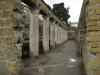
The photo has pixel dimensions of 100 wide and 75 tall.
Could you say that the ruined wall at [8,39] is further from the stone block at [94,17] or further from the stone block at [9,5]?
the stone block at [94,17]

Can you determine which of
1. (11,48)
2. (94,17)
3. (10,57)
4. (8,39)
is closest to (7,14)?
(8,39)

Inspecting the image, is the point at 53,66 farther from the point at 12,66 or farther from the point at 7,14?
the point at 7,14

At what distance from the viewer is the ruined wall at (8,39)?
10.9 ft

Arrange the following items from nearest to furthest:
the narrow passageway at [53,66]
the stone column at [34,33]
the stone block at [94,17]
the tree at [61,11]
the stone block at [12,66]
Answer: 1. the stone block at [94,17]
2. the stone block at [12,66]
3. the narrow passageway at [53,66]
4. the stone column at [34,33]
5. the tree at [61,11]

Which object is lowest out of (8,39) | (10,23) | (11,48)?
(11,48)

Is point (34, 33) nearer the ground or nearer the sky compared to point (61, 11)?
nearer the ground

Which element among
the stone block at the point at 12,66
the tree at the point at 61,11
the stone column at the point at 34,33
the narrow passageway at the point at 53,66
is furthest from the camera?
the tree at the point at 61,11

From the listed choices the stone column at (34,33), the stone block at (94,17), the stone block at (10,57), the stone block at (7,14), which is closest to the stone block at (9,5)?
the stone block at (7,14)

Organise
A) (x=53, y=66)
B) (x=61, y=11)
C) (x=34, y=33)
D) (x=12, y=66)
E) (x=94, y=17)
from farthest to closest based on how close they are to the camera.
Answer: (x=61, y=11) < (x=34, y=33) < (x=53, y=66) < (x=12, y=66) < (x=94, y=17)

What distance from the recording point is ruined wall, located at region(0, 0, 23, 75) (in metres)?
3.32

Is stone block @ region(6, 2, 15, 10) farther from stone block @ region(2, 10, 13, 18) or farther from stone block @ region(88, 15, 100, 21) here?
stone block @ region(88, 15, 100, 21)

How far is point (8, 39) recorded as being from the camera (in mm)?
3354

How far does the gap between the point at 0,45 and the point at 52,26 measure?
8.82 m

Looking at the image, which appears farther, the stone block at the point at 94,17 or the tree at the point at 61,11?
the tree at the point at 61,11
